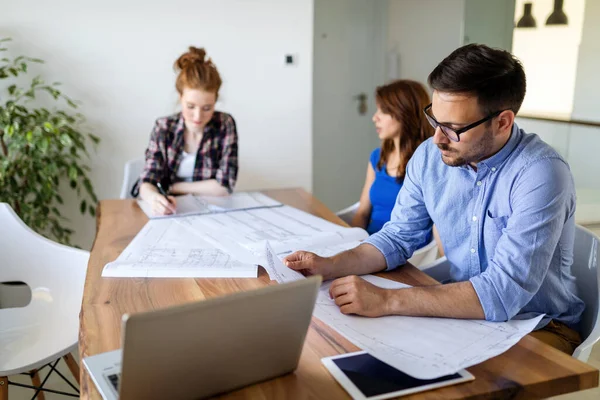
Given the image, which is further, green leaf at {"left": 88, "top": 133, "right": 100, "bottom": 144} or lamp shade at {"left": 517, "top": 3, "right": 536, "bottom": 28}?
lamp shade at {"left": 517, "top": 3, "right": 536, "bottom": 28}

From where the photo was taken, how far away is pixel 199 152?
97.5 inches

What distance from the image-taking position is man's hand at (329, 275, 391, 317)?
1176 mm

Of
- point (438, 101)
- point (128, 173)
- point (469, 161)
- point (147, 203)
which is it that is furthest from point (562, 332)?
point (128, 173)

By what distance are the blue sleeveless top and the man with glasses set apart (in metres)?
0.67

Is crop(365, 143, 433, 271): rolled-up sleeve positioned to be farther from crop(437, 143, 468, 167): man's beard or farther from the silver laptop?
the silver laptop

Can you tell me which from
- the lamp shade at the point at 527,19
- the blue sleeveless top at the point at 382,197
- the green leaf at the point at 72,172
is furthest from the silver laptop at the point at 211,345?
the lamp shade at the point at 527,19

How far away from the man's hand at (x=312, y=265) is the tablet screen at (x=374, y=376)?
37cm

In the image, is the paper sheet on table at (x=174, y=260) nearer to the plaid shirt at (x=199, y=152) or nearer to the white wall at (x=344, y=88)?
the plaid shirt at (x=199, y=152)

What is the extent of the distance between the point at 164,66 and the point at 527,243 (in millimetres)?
2584

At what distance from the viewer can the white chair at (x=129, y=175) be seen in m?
2.62

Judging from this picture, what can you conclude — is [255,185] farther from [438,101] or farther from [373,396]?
[373,396]

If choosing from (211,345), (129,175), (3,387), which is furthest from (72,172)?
(211,345)

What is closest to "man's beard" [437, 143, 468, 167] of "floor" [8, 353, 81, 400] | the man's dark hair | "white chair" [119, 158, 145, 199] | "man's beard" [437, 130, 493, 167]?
"man's beard" [437, 130, 493, 167]

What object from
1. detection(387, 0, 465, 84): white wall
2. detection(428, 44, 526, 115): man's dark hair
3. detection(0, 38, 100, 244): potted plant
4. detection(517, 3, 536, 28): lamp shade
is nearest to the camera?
detection(428, 44, 526, 115): man's dark hair
